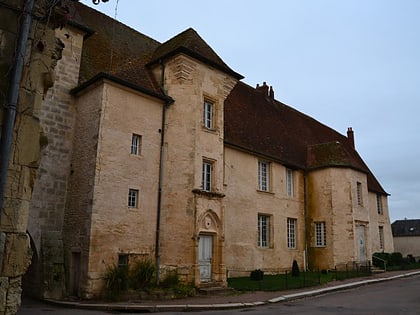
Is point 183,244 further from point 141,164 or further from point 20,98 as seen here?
point 20,98

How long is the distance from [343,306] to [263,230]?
9236mm

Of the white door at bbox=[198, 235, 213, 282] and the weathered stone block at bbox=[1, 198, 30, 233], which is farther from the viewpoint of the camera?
the white door at bbox=[198, 235, 213, 282]

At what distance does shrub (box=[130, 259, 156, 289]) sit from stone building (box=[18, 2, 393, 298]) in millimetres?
521

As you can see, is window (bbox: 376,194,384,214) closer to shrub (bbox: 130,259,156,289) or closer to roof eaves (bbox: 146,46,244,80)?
roof eaves (bbox: 146,46,244,80)

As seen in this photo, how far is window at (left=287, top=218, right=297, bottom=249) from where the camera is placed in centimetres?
2200

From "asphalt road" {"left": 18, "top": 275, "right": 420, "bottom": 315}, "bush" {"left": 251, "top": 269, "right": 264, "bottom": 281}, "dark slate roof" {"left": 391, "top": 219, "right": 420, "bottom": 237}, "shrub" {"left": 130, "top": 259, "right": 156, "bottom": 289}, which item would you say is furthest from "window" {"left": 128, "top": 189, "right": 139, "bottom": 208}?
"dark slate roof" {"left": 391, "top": 219, "right": 420, "bottom": 237}

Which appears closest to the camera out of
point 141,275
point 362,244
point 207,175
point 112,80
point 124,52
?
point 141,275

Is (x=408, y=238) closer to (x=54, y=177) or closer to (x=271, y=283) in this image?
(x=271, y=283)

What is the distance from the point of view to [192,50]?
15.9 metres

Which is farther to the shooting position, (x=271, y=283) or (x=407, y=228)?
(x=407, y=228)

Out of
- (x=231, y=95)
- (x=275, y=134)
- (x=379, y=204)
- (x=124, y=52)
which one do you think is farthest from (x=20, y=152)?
(x=379, y=204)

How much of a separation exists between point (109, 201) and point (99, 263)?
1991mm

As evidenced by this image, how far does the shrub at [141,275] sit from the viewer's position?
1302 cm

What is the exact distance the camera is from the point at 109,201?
13.3 m
